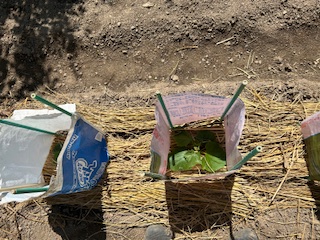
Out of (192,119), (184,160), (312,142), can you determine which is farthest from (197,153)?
(312,142)

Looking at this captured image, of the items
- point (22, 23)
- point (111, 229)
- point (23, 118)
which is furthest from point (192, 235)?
point (22, 23)

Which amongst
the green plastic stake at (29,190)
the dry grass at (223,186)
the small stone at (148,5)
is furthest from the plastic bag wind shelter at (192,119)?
the small stone at (148,5)

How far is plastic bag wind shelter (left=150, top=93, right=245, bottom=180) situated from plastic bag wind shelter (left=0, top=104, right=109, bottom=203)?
34cm

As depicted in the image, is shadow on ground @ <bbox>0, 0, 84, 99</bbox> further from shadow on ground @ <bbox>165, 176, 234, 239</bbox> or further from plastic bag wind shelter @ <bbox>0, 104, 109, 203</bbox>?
shadow on ground @ <bbox>165, 176, 234, 239</bbox>

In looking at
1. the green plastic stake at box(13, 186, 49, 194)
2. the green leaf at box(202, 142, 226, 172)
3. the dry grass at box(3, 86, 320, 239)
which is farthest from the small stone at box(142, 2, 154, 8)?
the green plastic stake at box(13, 186, 49, 194)

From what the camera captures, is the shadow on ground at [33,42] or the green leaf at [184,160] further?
the shadow on ground at [33,42]

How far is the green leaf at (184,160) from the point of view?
1909 mm

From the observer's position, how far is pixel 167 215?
1910 mm

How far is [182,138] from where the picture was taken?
6.44 feet

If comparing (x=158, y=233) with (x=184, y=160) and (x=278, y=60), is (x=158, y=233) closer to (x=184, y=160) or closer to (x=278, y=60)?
(x=184, y=160)

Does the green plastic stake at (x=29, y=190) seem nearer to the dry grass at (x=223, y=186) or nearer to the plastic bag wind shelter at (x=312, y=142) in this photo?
the dry grass at (x=223, y=186)

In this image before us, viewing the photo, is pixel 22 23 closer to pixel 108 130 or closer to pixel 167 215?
pixel 108 130

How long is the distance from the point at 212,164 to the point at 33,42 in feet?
4.96

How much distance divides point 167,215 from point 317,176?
2.57ft
